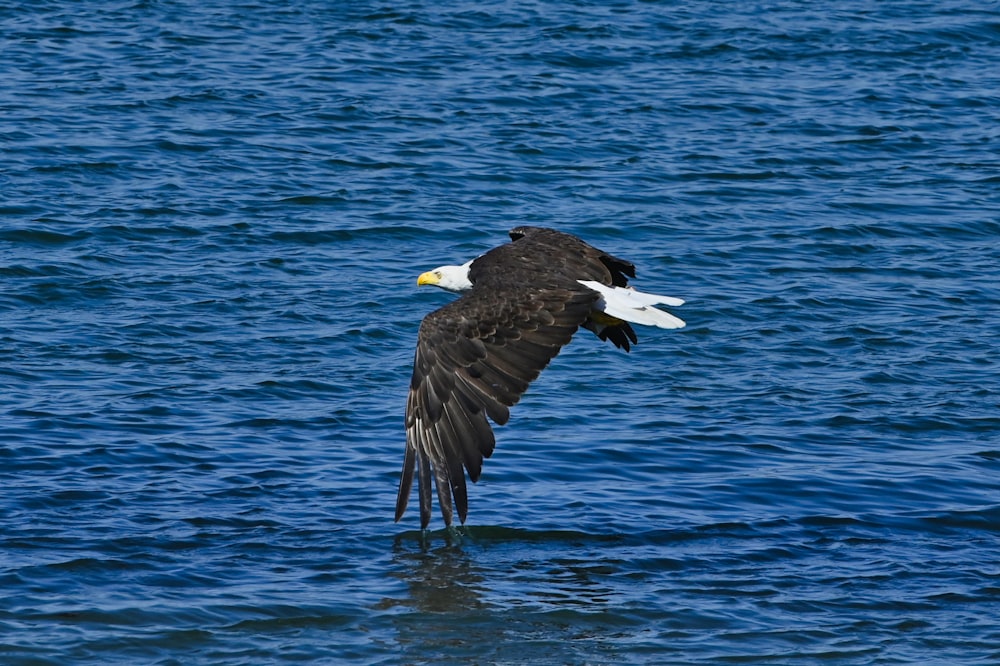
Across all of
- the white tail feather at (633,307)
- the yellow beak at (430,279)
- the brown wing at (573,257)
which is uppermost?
the brown wing at (573,257)

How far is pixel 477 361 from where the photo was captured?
7.55 meters

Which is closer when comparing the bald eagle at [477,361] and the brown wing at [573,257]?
the bald eagle at [477,361]

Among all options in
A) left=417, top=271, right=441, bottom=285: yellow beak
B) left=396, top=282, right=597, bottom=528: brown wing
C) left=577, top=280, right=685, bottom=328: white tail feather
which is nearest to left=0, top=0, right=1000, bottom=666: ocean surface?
left=396, top=282, right=597, bottom=528: brown wing

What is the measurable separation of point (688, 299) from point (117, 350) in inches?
164

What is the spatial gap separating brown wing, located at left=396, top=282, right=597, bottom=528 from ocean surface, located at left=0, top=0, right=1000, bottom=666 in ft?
1.67

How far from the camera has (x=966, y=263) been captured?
13273mm

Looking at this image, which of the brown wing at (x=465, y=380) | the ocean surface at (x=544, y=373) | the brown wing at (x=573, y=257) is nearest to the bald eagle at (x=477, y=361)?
the brown wing at (x=465, y=380)

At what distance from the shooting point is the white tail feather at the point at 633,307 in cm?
804

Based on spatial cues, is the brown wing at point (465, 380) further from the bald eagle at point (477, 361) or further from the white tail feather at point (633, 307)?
the white tail feather at point (633, 307)

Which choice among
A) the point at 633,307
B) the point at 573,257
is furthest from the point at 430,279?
the point at 633,307

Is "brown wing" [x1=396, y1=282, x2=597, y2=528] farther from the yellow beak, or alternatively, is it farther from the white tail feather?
the yellow beak

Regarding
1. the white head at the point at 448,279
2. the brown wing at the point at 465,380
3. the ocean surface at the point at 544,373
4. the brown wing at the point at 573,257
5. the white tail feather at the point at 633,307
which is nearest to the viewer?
the ocean surface at the point at 544,373

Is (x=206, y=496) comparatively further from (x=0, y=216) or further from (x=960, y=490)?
(x=0, y=216)

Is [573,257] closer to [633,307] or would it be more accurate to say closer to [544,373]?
[633,307]
